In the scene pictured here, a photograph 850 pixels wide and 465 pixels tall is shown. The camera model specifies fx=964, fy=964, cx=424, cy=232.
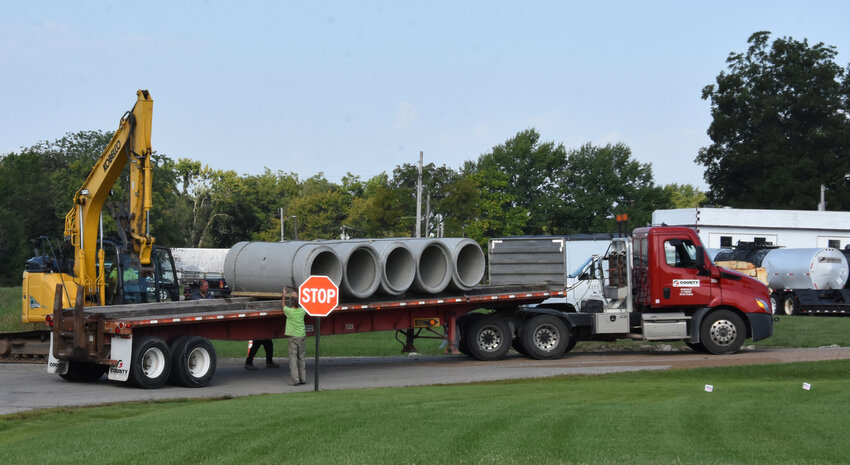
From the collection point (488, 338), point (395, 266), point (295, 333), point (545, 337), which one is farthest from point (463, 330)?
point (295, 333)

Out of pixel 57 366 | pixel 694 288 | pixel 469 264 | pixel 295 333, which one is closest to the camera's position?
pixel 295 333

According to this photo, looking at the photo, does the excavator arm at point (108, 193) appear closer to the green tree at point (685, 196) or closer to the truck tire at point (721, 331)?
the truck tire at point (721, 331)

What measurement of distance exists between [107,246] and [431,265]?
7809 millimetres

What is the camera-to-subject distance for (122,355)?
17188 mm

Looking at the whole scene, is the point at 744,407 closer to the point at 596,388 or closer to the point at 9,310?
the point at 596,388

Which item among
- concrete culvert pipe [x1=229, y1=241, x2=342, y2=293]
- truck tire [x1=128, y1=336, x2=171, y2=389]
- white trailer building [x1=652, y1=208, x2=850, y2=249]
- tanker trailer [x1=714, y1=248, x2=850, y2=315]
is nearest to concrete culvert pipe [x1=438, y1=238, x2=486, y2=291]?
concrete culvert pipe [x1=229, y1=241, x2=342, y2=293]

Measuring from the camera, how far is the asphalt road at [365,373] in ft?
54.7

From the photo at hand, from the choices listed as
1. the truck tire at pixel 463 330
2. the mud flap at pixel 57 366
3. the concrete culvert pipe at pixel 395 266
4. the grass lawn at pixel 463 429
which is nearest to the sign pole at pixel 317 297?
the grass lawn at pixel 463 429

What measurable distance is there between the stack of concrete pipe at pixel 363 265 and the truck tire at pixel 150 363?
9.56 ft

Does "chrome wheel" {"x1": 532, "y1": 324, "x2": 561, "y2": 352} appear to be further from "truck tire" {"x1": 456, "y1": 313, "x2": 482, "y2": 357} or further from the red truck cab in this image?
the red truck cab

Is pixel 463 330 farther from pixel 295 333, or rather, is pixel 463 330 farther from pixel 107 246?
pixel 107 246

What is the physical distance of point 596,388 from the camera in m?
15.6

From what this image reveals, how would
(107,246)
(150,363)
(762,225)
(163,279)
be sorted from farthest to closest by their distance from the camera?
(762,225) → (163,279) → (107,246) → (150,363)

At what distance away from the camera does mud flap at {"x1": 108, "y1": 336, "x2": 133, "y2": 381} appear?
675 inches
